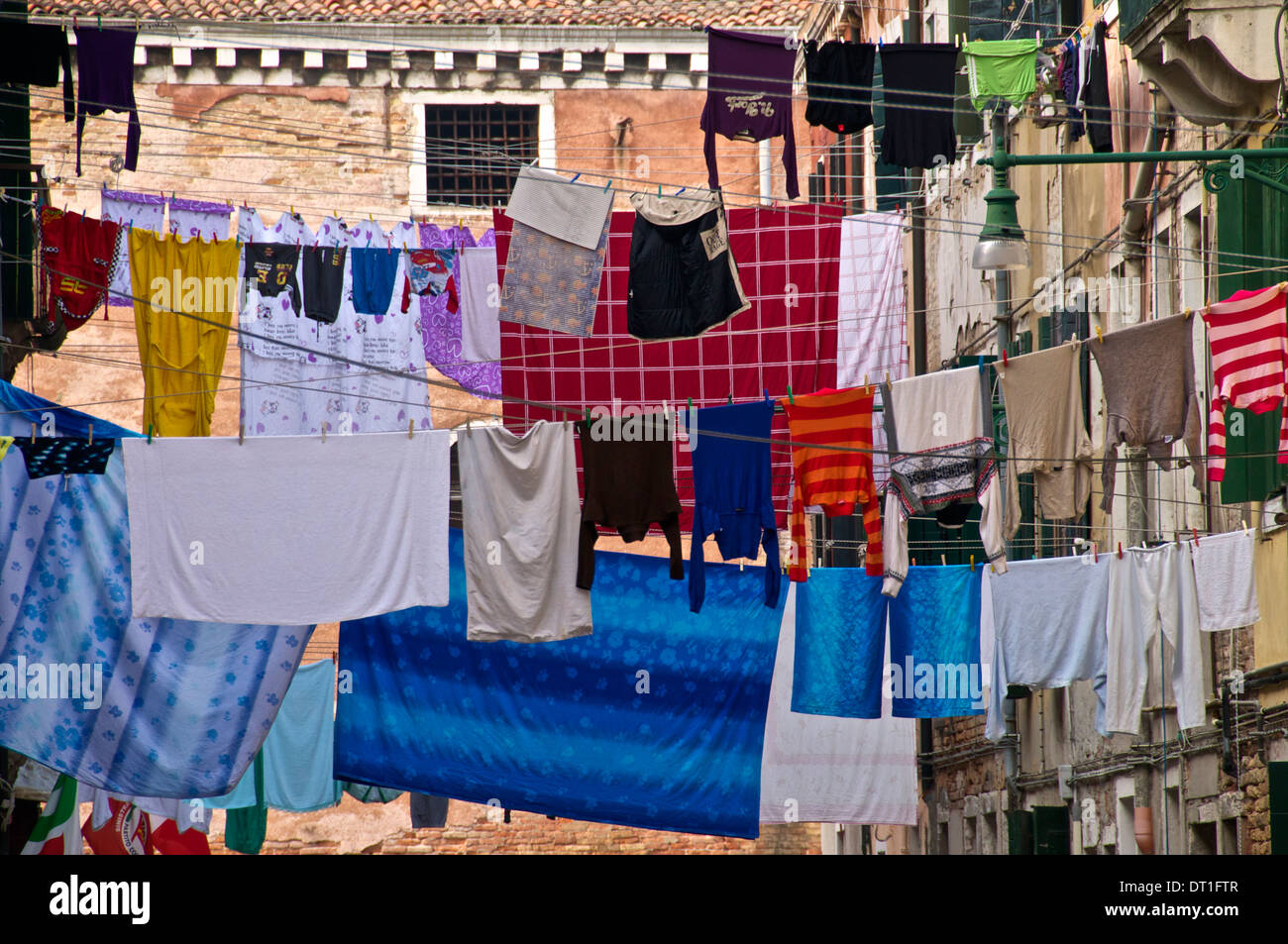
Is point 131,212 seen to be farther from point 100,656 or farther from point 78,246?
point 100,656

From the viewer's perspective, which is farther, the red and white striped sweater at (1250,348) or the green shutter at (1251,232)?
the green shutter at (1251,232)

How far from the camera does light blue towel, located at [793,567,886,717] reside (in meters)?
15.8

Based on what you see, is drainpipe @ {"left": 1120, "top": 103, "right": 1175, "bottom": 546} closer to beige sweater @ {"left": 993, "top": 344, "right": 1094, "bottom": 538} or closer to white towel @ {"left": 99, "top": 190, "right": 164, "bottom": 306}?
beige sweater @ {"left": 993, "top": 344, "right": 1094, "bottom": 538}

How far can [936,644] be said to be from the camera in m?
16.0

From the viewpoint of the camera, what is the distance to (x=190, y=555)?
13.9 meters

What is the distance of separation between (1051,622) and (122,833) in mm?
10334

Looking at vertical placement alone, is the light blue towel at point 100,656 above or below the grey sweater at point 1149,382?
below

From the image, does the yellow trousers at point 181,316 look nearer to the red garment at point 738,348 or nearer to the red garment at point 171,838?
the red garment at point 738,348

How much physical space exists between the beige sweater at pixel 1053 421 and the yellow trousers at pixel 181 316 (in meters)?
6.97

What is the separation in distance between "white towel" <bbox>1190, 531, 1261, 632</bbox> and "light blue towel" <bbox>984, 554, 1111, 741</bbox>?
1.22 metres

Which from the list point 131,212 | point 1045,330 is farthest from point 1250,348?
point 131,212

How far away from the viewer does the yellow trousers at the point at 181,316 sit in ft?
56.7

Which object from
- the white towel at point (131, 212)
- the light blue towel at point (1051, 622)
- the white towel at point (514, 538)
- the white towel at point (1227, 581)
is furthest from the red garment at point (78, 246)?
the white towel at point (1227, 581)

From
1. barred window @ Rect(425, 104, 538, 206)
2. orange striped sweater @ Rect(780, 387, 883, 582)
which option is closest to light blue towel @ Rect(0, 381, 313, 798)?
orange striped sweater @ Rect(780, 387, 883, 582)
